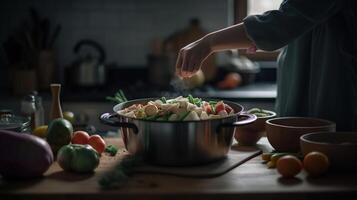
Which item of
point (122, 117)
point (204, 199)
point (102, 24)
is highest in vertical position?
point (102, 24)

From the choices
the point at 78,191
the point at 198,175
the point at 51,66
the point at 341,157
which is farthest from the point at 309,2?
the point at 51,66

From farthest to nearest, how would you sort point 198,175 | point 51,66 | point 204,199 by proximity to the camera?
point 51,66
point 198,175
point 204,199

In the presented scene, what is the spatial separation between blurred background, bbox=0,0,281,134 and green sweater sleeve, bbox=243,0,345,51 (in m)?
1.62

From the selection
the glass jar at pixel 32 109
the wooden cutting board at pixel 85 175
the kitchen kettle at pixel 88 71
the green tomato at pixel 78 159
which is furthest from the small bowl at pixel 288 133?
the kitchen kettle at pixel 88 71

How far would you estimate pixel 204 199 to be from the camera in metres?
1.40

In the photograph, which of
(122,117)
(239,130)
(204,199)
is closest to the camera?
(204,199)

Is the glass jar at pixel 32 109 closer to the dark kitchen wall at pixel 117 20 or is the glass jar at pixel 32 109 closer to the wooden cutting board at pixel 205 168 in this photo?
the wooden cutting board at pixel 205 168

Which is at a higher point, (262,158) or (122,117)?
(122,117)

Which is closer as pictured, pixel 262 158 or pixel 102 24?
pixel 262 158

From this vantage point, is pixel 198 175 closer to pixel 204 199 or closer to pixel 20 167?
pixel 204 199

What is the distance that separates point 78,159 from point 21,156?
0.46ft

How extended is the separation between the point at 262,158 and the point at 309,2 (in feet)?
1.45

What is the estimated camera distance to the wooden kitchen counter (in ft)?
4.59

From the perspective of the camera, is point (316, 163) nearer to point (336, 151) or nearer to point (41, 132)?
point (336, 151)
